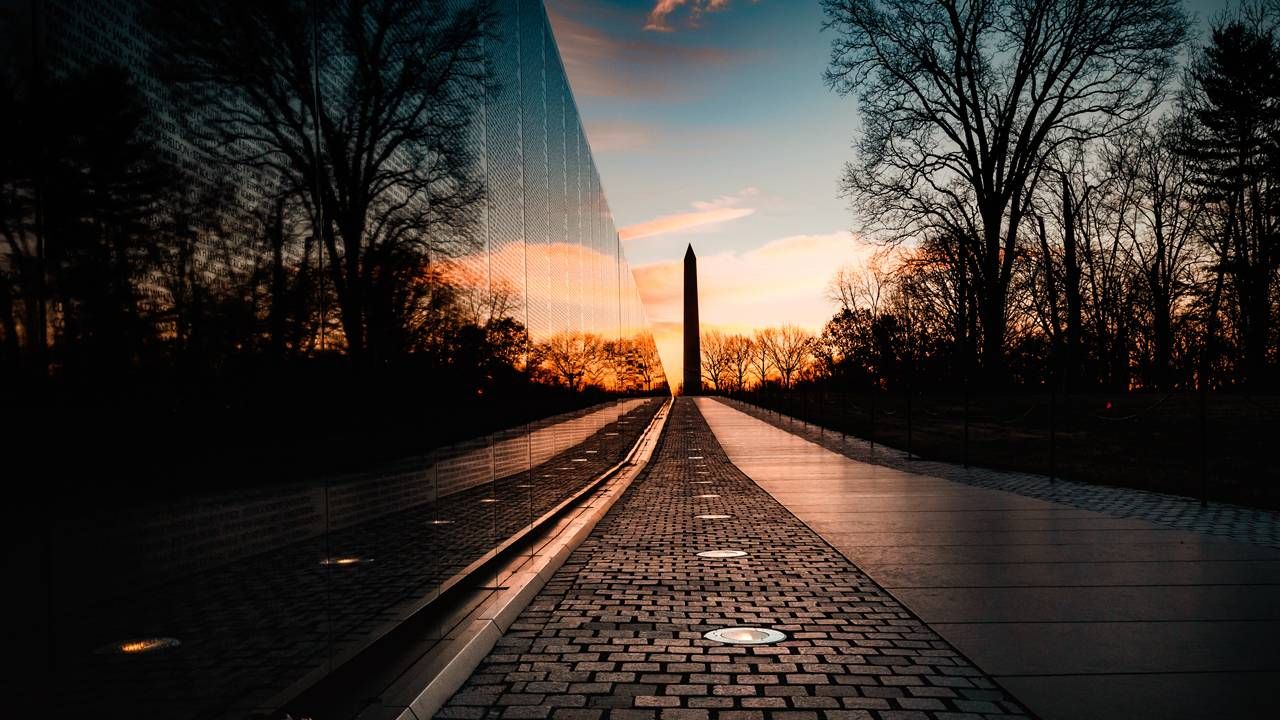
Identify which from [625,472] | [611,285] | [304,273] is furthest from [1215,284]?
[304,273]

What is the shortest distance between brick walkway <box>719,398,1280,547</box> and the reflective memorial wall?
298 inches

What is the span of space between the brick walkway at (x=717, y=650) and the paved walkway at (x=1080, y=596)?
29 cm

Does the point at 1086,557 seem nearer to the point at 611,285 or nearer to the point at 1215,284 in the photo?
the point at 611,285

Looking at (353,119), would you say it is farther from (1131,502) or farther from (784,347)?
(784,347)

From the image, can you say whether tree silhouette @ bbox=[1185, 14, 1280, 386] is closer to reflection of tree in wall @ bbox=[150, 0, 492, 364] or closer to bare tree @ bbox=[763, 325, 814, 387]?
reflection of tree in wall @ bbox=[150, 0, 492, 364]

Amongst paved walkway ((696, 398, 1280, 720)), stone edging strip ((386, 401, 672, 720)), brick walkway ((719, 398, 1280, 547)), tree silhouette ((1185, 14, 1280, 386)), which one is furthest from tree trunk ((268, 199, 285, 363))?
tree silhouette ((1185, 14, 1280, 386))

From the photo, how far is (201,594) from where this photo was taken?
8.09 feet

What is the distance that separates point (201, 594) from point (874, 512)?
354 inches

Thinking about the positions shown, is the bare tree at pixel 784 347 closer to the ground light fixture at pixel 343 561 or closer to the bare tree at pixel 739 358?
the bare tree at pixel 739 358

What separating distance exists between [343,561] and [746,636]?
2.48 m

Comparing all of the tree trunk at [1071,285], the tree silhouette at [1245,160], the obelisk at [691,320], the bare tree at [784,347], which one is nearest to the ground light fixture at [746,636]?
the tree silhouette at [1245,160]

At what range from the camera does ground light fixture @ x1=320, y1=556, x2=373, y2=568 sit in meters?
3.53

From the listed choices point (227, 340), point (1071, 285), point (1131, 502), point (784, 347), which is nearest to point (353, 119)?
point (227, 340)

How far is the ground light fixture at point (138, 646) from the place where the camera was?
2.09 metres
